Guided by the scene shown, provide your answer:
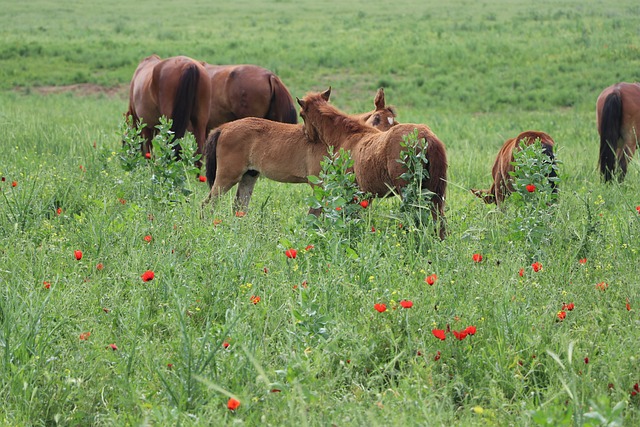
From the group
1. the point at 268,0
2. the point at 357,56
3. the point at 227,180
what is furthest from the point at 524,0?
the point at 227,180

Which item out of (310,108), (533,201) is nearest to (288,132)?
(310,108)

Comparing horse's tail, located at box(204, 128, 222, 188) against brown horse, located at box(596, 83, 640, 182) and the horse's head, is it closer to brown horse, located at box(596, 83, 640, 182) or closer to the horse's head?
the horse's head

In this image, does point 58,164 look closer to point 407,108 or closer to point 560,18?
point 407,108

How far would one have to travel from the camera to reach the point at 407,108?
59.7ft

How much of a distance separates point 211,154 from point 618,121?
4.61 m

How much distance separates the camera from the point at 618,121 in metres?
9.45

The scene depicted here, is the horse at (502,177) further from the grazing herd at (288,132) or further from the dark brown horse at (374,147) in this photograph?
the dark brown horse at (374,147)

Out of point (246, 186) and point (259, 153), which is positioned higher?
point (259, 153)

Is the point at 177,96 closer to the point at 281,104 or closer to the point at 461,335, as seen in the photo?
the point at 281,104

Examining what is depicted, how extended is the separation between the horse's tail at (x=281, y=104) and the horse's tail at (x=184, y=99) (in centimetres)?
151

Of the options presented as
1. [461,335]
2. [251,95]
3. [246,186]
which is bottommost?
[246,186]

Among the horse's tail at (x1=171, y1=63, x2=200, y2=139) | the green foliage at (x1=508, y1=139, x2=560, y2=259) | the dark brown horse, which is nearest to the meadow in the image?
the green foliage at (x1=508, y1=139, x2=560, y2=259)

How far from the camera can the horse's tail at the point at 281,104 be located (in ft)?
36.7

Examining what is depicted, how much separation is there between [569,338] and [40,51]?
23615 mm
